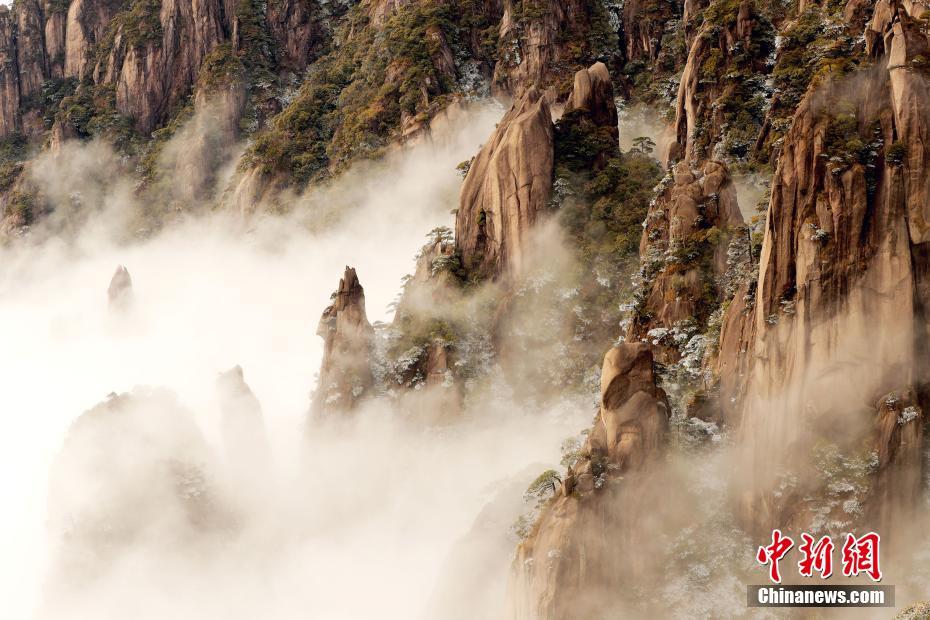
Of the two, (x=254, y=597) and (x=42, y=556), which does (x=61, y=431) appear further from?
(x=254, y=597)

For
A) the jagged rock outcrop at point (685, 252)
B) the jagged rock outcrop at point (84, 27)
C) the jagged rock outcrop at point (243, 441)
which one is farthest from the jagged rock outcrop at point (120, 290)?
the jagged rock outcrop at point (685, 252)

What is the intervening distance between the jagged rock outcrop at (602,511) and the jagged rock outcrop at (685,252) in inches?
360

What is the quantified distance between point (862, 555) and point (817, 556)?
1537 mm

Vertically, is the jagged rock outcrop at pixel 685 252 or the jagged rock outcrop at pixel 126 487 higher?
the jagged rock outcrop at pixel 685 252

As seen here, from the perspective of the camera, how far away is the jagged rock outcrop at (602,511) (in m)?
35.9

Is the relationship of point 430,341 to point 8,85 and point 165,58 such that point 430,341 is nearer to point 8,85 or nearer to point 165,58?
point 165,58

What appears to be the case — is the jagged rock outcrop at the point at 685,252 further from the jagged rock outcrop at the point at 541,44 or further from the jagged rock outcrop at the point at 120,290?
the jagged rock outcrop at the point at 120,290

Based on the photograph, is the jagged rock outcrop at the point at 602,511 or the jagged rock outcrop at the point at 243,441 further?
the jagged rock outcrop at the point at 243,441

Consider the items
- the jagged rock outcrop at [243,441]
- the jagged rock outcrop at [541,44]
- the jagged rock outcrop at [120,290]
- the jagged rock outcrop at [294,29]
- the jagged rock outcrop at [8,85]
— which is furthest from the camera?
the jagged rock outcrop at [8,85]

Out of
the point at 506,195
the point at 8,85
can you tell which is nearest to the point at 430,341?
the point at 506,195

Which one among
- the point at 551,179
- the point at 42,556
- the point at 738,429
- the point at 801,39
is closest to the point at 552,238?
the point at 551,179

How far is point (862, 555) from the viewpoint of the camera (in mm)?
34031

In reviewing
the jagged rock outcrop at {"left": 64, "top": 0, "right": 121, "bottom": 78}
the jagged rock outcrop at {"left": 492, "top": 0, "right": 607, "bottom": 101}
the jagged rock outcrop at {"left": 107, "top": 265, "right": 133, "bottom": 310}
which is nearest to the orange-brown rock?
the jagged rock outcrop at {"left": 492, "top": 0, "right": 607, "bottom": 101}

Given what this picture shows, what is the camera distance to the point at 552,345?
58625 mm
